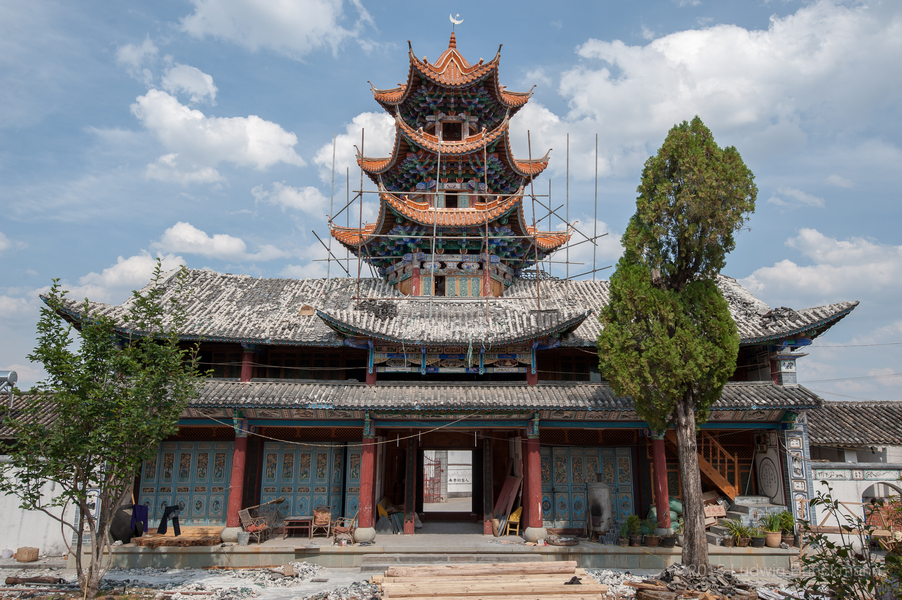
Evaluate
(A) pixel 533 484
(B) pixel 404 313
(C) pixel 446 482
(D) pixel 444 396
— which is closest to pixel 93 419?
(D) pixel 444 396

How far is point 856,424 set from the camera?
744 inches

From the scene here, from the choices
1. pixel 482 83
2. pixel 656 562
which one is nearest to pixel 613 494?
pixel 656 562

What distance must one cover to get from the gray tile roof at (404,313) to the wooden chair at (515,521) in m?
5.20

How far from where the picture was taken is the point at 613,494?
57.2ft

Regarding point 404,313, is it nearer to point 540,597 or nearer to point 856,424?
point 540,597

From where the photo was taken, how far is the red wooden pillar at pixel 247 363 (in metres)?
16.5

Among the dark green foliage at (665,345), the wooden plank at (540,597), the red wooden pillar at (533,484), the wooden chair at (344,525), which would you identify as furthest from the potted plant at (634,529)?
the wooden chair at (344,525)

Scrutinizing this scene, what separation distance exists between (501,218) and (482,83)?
19.4 ft

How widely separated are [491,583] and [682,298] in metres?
7.56

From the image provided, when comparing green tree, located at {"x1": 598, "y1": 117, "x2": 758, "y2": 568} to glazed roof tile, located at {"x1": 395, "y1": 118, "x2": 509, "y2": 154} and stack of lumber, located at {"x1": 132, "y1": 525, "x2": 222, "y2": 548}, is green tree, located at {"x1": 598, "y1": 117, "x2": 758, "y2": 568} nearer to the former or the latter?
glazed roof tile, located at {"x1": 395, "y1": 118, "x2": 509, "y2": 154}

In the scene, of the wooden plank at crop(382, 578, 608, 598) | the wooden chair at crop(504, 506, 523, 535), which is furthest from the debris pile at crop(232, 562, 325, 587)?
the wooden chair at crop(504, 506, 523, 535)

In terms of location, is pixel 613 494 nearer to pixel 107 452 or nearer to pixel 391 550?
pixel 391 550

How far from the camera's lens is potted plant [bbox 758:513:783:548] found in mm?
15094

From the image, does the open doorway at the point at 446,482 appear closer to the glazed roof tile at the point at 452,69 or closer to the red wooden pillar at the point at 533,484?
the red wooden pillar at the point at 533,484
